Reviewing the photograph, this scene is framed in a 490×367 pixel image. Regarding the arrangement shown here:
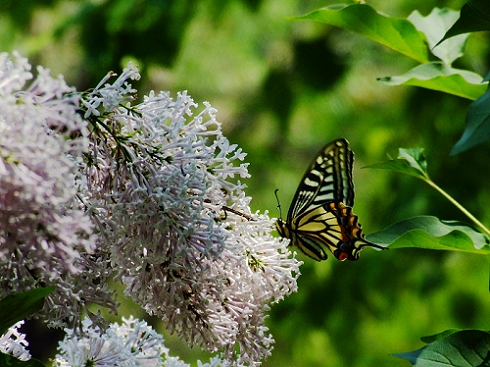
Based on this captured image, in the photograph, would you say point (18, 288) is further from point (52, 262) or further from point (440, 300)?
point (440, 300)

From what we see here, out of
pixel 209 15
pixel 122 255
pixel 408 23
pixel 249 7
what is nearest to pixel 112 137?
pixel 122 255

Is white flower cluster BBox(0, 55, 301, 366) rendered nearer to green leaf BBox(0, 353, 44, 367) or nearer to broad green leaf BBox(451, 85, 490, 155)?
green leaf BBox(0, 353, 44, 367)

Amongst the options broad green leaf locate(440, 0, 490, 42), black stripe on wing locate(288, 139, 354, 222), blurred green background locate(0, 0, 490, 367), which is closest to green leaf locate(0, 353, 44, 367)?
broad green leaf locate(440, 0, 490, 42)

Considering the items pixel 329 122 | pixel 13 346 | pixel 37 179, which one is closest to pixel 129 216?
pixel 37 179

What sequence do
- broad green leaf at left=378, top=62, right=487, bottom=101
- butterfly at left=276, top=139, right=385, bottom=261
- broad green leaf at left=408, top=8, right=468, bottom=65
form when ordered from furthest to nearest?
butterfly at left=276, top=139, right=385, bottom=261
broad green leaf at left=408, top=8, right=468, bottom=65
broad green leaf at left=378, top=62, right=487, bottom=101

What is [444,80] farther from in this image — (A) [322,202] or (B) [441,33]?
(A) [322,202]

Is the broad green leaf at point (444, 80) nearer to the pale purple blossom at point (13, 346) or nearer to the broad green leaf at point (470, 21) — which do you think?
the broad green leaf at point (470, 21)
